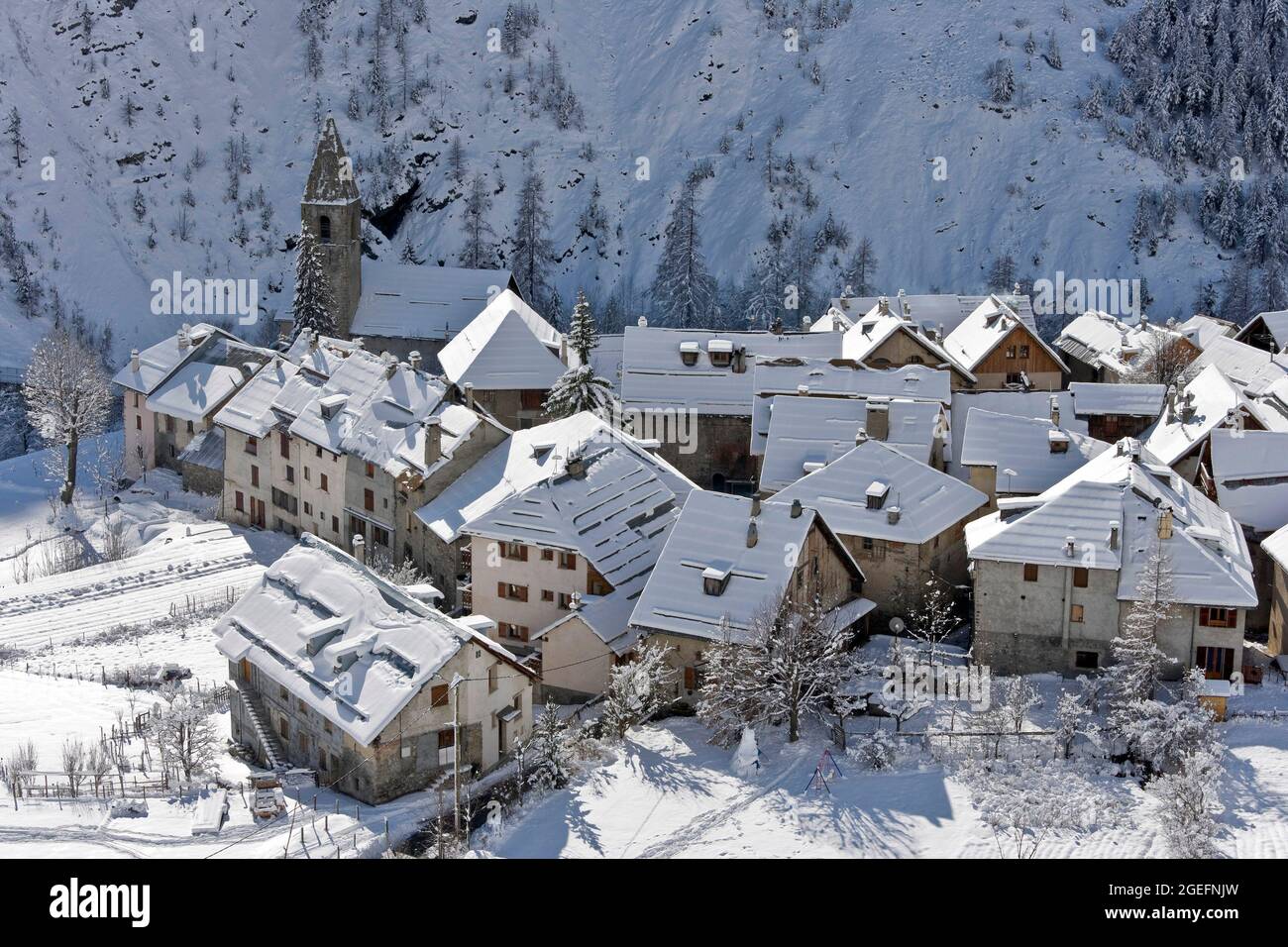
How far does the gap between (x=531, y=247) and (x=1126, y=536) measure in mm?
66412

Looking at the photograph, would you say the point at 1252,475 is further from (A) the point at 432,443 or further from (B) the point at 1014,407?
(A) the point at 432,443

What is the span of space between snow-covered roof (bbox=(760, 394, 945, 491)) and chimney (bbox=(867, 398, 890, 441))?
93mm

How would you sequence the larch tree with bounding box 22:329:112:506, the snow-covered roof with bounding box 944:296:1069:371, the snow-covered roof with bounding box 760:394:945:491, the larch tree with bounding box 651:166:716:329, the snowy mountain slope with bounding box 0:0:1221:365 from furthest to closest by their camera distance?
the snowy mountain slope with bounding box 0:0:1221:365
the larch tree with bounding box 651:166:716:329
the larch tree with bounding box 22:329:112:506
the snow-covered roof with bounding box 944:296:1069:371
the snow-covered roof with bounding box 760:394:945:491

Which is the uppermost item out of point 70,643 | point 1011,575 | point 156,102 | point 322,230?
point 156,102

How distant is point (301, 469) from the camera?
73188mm

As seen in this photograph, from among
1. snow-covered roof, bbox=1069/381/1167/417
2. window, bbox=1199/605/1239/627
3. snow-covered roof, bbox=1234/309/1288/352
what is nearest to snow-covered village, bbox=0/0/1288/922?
window, bbox=1199/605/1239/627

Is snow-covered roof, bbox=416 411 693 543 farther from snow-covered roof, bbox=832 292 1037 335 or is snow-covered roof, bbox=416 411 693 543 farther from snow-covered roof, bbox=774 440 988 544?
snow-covered roof, bbox=832 292 1037 335

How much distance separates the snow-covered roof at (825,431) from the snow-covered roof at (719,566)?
11588 mm

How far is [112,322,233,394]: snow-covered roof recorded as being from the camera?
84.4 metres

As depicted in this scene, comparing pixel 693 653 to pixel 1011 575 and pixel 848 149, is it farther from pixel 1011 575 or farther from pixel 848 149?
pixel 848 149

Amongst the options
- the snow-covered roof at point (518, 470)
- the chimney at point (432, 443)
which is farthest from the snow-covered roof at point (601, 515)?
the chimney at point (432, 443)

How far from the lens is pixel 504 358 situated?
82.9 m

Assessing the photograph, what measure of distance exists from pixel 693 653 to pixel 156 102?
89.8 meters

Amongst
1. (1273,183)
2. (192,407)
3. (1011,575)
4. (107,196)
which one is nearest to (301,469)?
(192,407)
